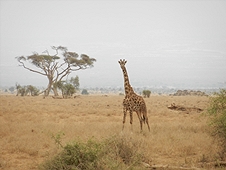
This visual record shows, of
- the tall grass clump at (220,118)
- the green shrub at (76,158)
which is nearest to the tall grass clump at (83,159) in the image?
the green shrub at (76,158)

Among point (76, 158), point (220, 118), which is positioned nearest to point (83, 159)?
point (76, 158)

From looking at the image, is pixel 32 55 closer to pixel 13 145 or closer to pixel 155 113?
pixel 155 113

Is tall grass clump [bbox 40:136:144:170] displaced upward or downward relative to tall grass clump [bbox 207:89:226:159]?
downward

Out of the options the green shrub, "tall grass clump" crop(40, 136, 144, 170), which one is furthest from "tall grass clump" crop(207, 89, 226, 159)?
the green shrub

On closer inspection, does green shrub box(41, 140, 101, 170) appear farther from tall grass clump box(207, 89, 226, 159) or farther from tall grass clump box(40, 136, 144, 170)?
tall grass clump box(207, 89, 226, 159)

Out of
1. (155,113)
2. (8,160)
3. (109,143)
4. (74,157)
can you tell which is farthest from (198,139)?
(155,113)

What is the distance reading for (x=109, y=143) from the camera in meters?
5.91

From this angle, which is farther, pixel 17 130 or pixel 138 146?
pixel 17 130

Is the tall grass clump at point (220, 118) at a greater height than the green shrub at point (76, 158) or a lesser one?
greater

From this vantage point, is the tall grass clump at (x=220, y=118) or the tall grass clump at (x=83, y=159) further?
the tall grass clump at (x=220, y=118)

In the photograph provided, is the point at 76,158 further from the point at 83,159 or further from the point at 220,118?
the point at 220,118

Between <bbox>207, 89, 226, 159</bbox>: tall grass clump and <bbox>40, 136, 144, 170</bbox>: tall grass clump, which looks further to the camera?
<bbox>207, 89, 226, 159</bbox>: tall grass clump

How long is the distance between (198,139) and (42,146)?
17.7 feet

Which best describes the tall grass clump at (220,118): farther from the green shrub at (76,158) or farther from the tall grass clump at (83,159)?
the green shrub at (76,158)
